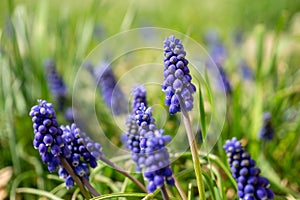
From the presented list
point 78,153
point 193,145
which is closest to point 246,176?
point 193,145

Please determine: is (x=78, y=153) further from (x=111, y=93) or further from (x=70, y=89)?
(x=70, y=89)

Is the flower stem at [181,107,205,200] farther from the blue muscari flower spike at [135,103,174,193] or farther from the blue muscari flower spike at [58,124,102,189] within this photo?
the blue muscari flower spike at [58,124,102,189]

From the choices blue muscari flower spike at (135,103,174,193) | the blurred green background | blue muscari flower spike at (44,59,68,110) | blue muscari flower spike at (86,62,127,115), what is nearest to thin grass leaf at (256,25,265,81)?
the blurred green background

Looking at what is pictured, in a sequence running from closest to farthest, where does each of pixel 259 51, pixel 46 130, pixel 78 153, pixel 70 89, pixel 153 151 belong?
pixel 153 151
pixel 46 130
pixel 78 153
pixel 259 51
pixel 70 89

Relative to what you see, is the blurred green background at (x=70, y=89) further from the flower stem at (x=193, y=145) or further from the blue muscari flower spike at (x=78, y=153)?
the blue muscari flower spike at (x=78, y=153)

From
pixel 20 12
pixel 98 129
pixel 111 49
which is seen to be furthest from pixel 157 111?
pixel 111 49

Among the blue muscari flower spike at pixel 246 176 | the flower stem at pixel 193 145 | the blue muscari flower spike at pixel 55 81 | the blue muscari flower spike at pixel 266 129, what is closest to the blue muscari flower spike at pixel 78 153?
the flower stem at pixel 193 145
